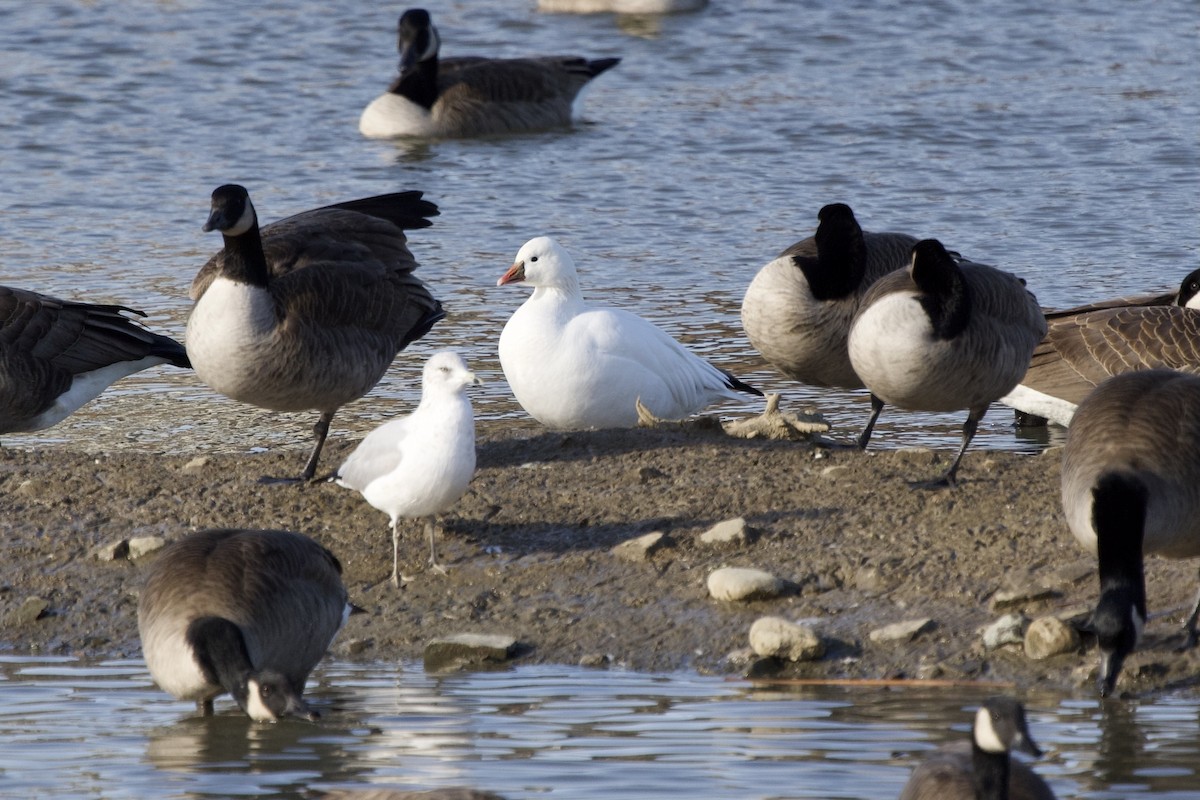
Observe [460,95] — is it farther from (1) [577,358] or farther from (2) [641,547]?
(2) [641,547]

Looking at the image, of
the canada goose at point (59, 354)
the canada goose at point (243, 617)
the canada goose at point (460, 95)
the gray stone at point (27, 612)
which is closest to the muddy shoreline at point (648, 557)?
the gray stone at point (27, 612)

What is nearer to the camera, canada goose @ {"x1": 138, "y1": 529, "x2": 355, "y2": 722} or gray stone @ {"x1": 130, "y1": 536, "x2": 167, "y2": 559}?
canada goose @ {"x1": 138, "y1": 529, "x2": 355, "y2": 722}

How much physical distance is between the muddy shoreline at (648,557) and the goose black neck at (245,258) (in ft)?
2.98

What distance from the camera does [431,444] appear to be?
267 inches

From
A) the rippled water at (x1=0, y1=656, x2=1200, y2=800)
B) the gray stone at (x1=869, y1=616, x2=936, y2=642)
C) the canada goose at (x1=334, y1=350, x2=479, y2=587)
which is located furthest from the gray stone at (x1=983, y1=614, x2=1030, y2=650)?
the canada goose at (x1=334, y1=350, x2=479, y2=587)

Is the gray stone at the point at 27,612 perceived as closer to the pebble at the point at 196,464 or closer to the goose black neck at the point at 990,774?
the pebble at the point at 196,464

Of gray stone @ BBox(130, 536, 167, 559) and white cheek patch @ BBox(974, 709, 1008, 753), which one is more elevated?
white cheek patch @ BBox(974, 709, 1008, 753)

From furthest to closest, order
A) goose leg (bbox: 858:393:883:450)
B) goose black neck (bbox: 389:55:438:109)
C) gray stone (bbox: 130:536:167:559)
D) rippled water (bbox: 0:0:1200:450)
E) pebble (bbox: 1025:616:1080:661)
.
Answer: goose black neck (bbox: 389:55:438:109)
rippled water (bbox: 0:0:1200:450)
goose leg (bbox: 858:393:883:450)
gray stone (bbox: 130:536:167:559)
pebble (bbox: 1025:616:1080:661)

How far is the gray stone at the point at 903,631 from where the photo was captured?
6.15m

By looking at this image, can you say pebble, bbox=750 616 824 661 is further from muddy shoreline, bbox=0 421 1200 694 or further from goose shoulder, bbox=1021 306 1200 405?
goose shoulder, bbox=1021 306 1200 405

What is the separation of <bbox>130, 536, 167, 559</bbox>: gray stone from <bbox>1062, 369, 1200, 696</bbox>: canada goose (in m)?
3.67

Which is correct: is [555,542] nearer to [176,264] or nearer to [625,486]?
[625,486]

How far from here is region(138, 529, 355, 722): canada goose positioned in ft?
18.0

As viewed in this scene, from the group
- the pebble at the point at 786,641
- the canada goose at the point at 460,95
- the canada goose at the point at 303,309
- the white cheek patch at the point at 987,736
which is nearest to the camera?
the white cheek patch at the point at 987,736
